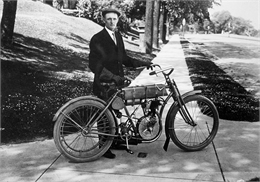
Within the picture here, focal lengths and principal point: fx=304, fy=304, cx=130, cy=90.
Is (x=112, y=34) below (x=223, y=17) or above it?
below

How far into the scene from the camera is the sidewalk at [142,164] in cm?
309

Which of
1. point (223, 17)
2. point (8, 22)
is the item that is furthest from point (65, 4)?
point (223, 17)

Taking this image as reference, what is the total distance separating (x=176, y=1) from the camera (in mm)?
21109

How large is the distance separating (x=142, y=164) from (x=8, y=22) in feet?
11.0

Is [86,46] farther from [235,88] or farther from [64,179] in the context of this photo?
[235,88]

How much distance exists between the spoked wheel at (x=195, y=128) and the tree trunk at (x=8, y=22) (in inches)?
121

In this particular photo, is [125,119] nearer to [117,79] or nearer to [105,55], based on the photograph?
[117,79]

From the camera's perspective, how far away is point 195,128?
3.94 metres

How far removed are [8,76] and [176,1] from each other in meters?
18.2

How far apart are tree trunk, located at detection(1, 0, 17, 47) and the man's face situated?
1.93 metres

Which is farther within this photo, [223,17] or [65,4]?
[223,17]

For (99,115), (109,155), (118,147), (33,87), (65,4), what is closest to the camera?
(99,115)

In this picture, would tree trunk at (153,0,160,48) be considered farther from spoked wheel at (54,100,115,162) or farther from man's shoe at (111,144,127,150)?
spoked wheel at (54,100,115,162)

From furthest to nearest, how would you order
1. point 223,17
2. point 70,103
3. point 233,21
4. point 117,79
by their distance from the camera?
point 233,21 < point 223,17 < point 117,79 < point 70,103
